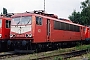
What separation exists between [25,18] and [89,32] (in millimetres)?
18206

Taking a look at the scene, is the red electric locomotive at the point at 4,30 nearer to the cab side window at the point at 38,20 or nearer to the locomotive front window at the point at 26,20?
the locomotive front window at the point at 26,20

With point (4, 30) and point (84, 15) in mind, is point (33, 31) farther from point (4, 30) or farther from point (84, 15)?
point (84, 15)

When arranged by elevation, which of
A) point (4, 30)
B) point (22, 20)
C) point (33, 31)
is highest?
point (22, 20)

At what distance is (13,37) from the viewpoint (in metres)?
17.7

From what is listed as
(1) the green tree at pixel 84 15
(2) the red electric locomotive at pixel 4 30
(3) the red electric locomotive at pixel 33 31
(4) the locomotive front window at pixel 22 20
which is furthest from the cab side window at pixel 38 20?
(1) the green tree at pixel 84 15

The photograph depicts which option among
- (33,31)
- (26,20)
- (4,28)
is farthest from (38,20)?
(4,28)

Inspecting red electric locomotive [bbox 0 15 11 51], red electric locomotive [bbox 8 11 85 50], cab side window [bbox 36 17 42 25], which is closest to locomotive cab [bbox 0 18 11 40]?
red electric locomotive [bbox 0 15 11 51]

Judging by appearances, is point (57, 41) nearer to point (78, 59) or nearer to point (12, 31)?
point (12, 31)

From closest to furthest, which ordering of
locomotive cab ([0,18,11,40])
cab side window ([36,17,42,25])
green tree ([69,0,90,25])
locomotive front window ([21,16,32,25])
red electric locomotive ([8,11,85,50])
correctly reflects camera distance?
red electric locomotive ([8,11,85,50])
locomotive front window ([21,16,32,25])
cab side window ([36,17,42,25])
locomotive cab ([0,18,11,40])
green tree ([69,0,90,25])

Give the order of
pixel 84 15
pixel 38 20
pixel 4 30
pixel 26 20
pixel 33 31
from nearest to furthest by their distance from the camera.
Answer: pixel 33 31 < pixel 26 20 < pixel 38 20 < pixel 4 30 < pixel 84 15

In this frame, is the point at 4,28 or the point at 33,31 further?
the point at 4,28

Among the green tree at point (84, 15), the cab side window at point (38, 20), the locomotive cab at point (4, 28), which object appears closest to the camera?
the cab side window at point (38, 20)

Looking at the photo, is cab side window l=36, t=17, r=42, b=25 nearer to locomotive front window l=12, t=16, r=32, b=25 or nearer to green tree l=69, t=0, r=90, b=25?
locomotive front window l=12, t=16, r=32, b=25

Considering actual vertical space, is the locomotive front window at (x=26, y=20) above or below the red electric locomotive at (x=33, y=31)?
above
